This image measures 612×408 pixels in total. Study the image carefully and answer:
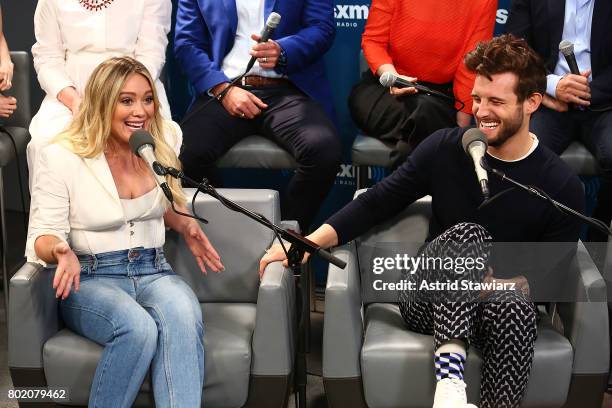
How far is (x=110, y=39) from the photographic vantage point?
373 centimetres

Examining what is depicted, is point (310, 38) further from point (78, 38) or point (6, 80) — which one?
point (6, 80)

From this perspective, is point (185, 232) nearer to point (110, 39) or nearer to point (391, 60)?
point (110, 39)

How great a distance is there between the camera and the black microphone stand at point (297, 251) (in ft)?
7.89

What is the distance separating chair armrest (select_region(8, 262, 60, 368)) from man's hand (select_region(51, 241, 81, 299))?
0.09 metres

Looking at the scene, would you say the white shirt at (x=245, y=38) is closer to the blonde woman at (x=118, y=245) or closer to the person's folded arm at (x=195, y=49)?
the person's folded arm at (x=195, y=49)

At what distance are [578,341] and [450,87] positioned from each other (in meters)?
1.48

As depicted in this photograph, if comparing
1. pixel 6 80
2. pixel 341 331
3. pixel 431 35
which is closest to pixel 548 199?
pixel 341 331

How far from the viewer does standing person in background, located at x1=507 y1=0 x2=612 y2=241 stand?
3695 millimetres

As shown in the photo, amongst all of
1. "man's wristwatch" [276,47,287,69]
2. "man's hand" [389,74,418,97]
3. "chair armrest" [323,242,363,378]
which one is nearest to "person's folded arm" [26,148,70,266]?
"chair armrest" [323,242,363,378]

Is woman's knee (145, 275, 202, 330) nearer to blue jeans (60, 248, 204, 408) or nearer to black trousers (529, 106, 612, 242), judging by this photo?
blue jeans (60, 248, 204, 408)

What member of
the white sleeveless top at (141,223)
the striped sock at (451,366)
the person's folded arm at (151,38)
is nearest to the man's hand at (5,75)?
the person's folded arm at (151,38)

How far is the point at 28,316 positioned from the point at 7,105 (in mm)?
1372

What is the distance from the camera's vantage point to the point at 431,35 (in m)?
3.87

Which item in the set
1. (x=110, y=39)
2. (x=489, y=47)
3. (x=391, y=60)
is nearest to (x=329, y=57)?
(x=391, y=60)
